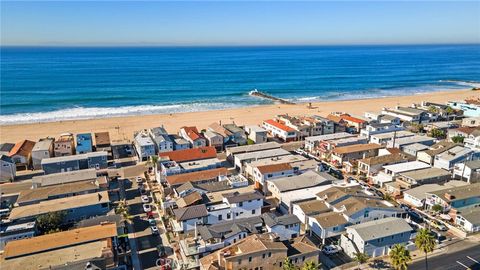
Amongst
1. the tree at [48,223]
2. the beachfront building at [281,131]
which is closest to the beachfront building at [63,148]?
the tree at [48,223]

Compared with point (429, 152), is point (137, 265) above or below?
below

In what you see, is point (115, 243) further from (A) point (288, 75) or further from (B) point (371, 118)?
(A) point (288, 75)

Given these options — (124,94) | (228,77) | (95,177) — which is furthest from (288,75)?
(95,177)

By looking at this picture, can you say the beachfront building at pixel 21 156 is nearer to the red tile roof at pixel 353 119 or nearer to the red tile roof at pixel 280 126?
the red tile roof at pixel 280 126

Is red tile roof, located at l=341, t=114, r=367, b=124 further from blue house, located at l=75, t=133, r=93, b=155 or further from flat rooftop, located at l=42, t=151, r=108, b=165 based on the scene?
blue house, located at l=75, t=133, r=93, b=155

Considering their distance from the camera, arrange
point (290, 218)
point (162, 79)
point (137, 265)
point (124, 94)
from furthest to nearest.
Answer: point (162, 79)
point (124, 94)
point (290, 218)
point (137, 265)

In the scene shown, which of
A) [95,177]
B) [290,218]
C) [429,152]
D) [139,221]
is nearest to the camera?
[290,218]

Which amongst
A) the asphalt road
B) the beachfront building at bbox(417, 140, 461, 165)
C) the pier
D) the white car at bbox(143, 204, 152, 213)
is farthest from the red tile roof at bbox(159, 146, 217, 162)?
the pier
